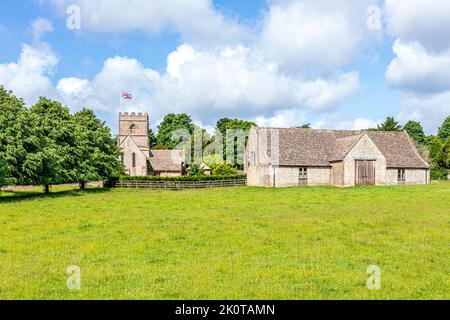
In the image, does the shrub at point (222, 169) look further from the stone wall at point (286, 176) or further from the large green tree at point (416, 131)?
the large green tree at point (416, 131)

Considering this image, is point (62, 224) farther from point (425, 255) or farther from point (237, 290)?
point (425, 255)

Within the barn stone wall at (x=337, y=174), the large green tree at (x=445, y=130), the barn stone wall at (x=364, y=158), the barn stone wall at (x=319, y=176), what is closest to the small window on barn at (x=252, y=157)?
the barn stone wall at (x=319, y=176)

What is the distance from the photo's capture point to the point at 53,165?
37.0 m

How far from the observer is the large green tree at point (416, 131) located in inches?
4338

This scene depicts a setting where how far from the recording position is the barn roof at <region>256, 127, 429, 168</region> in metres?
52.1

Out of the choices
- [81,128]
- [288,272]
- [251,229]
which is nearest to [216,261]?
[288,272]

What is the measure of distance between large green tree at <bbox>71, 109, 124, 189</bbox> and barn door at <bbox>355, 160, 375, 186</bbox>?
99.0ft

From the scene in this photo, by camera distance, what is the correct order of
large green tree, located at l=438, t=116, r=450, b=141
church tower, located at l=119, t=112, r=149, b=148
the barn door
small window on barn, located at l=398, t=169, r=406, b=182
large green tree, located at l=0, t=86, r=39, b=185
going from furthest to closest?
1. large green tree, located at l=438, t=116, r=450, b=141
2. church tower, located at l=119, t=112, r=149, b=148
3. small window on barn, located at l=398, t=169, r=406, b=182
4. the barn door
5. large green tree, located at l=0, t=86, r=39, b=185

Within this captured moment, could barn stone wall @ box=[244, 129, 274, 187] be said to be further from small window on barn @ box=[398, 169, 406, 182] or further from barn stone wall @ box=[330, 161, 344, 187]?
small window on barn @ box=[398, 169, 406, 182]

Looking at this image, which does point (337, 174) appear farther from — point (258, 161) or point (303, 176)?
point (258, 161)

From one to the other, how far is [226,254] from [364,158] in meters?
42.1

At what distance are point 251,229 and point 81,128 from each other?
36674 mm

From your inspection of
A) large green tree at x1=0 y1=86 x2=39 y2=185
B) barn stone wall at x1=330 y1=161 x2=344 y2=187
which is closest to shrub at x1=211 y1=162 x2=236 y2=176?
barn stone wall at x1=330 y1=161 x2=344 y2=187

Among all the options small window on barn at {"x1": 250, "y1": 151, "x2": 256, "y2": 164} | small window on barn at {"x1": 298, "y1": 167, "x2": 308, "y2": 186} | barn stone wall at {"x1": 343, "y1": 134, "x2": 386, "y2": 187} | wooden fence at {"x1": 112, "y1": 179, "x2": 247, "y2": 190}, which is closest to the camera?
barn stone wall at {"x1": 343, "y1": 134, "x2": 386, "y2": 187}
